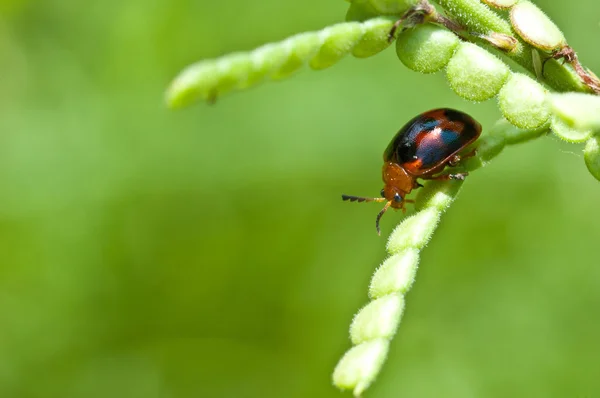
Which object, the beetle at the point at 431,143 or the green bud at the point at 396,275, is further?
the beetle at the point at 431,143

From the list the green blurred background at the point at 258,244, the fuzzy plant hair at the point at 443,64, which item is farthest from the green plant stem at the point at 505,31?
the green blurred background at the point at 258,244

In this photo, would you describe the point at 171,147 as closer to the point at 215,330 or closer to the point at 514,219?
the point at 215,330

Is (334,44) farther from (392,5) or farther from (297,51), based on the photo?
(392,5)

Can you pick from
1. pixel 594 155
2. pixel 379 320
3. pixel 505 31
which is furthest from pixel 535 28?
pixel 379 320

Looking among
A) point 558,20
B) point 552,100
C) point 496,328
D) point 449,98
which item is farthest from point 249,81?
point 558,20

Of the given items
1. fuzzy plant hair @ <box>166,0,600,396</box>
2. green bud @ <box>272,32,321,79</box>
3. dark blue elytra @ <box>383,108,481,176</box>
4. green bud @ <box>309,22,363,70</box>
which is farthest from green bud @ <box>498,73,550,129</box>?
dark blue elytra @ <box>383,108,481,176</box>

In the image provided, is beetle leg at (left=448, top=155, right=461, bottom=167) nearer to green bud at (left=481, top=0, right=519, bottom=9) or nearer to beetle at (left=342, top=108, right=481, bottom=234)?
beetle at (left=342, top=108, right=481, bottom=234)

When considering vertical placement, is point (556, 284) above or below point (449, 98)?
below

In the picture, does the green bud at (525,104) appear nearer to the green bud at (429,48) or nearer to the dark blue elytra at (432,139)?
the green bud at (429,48)
